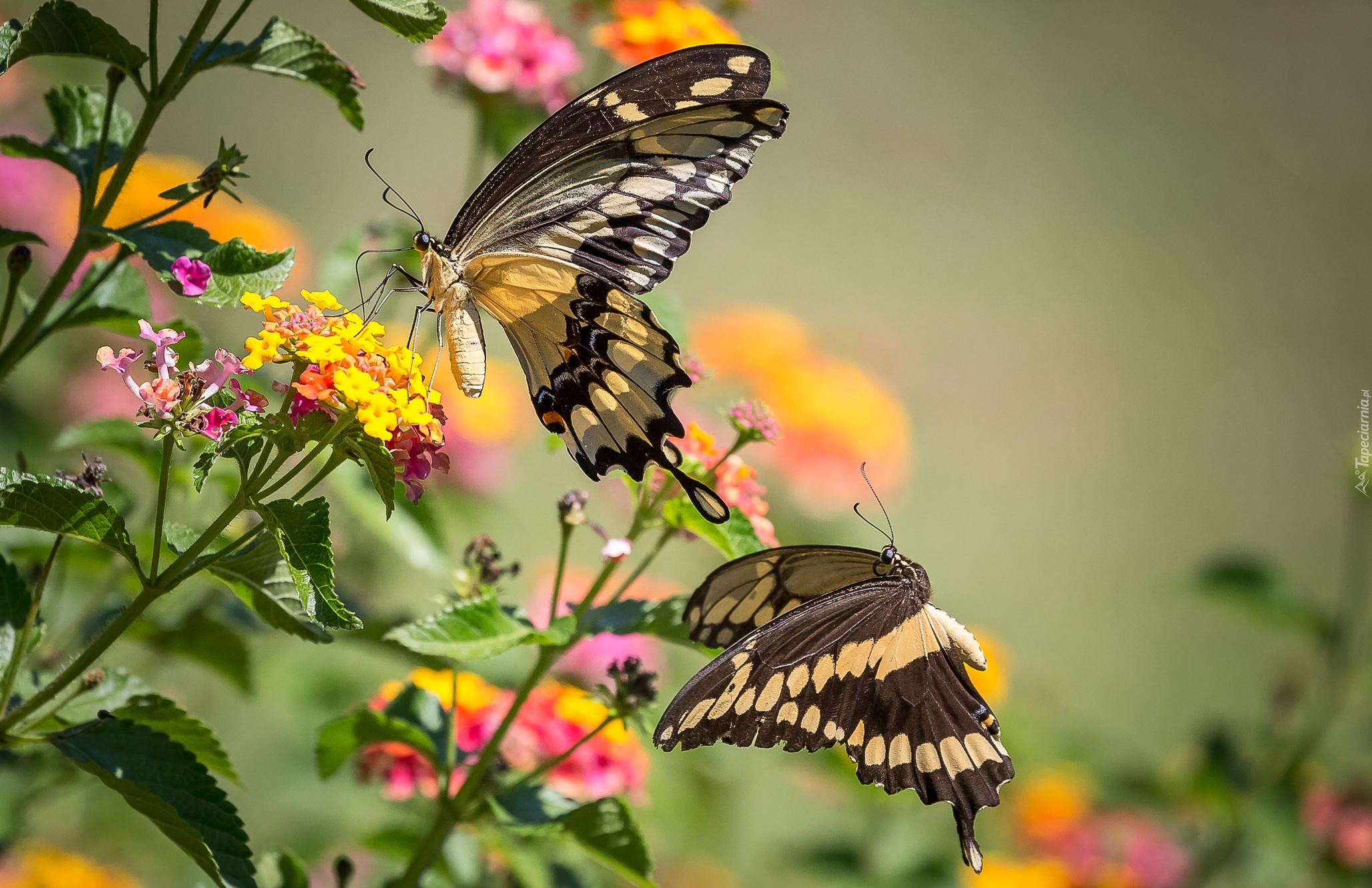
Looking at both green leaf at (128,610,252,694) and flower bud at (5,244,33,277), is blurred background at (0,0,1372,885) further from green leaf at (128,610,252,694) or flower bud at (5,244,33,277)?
flower bud at (5,244,33,277)

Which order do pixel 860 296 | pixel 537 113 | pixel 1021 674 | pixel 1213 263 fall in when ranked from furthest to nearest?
pixel 1213 263 < pixel 860 296 < pixel 1021 674 < pixel 537 113

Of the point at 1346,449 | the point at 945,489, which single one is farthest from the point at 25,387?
the point at 945,489

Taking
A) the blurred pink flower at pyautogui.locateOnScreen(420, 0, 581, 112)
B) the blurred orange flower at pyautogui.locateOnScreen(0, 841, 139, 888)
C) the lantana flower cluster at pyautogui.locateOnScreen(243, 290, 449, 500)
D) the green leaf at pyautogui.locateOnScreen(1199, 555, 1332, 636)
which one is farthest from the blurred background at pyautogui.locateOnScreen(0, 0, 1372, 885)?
the lantana flower cluster at pyautogui.locateOnScreen(243, 290, 449, 500)

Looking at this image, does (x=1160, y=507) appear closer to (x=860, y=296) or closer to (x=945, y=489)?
(x=945, y=489)

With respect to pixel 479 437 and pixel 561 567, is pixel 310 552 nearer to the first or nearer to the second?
pixel 561 567

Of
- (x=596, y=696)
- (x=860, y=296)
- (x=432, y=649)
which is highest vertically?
(x=860, y=296)

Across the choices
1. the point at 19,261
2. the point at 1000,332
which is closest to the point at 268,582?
the point at 19,261
